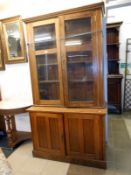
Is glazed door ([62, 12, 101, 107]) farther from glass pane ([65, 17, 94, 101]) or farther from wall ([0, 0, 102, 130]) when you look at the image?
wall ([0, 0, 102, 130])

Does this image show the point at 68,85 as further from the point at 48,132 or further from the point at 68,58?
the point at 48,132

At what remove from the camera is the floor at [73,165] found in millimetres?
1945

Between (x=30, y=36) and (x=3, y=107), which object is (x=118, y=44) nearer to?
(x=30, y=36)

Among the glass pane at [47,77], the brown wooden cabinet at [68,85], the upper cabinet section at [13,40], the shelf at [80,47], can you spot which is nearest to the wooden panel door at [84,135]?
the brown wooden cabinet at [68,85]

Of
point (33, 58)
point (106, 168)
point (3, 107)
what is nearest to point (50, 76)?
point (33, 58)

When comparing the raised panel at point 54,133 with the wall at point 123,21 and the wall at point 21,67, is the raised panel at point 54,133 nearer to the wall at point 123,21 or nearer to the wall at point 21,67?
the wall at point 21,67

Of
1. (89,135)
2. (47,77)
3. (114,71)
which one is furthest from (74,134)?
(114,71)

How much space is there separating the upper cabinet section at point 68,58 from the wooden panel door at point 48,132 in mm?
218

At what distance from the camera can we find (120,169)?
6.41 ft

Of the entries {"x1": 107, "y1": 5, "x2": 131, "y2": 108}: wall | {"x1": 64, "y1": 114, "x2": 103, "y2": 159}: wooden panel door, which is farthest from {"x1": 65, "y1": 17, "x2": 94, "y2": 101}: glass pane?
{"x1": 107, "y1": 5, "x2": 131, "y2": 108}: wall

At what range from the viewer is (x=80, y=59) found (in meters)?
2.05

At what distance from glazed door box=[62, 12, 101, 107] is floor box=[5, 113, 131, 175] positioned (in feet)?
2.77

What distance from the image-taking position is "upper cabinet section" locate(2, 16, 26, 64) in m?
2.55

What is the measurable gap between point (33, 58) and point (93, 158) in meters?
1.57
